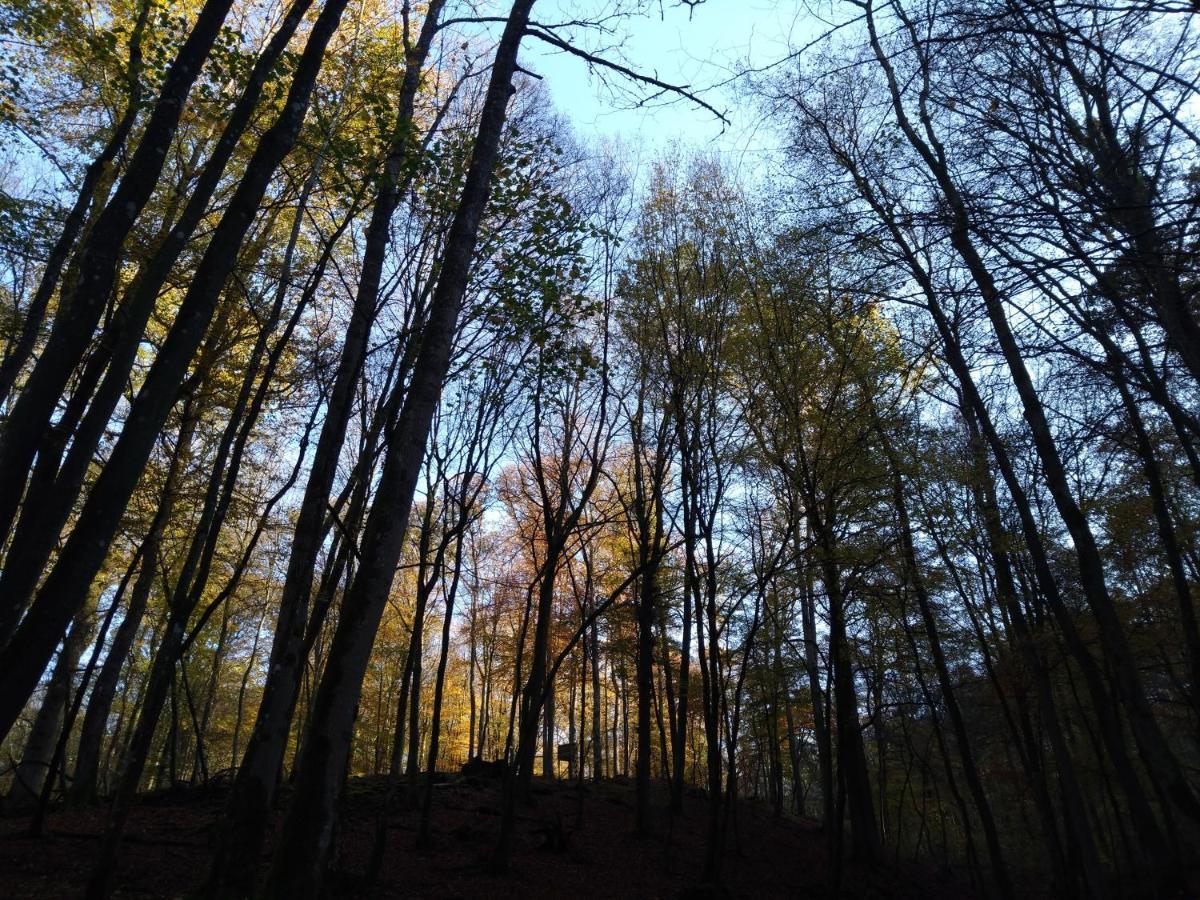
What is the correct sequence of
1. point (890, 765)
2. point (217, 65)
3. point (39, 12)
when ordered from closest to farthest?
point (217, 65) → point (39, 12) → point (890, 765)

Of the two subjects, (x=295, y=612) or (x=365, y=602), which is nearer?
(x=365, y=602)

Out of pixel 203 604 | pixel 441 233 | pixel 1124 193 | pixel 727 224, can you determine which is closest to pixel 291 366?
pixel 441 233

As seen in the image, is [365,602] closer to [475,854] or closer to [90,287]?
[90,287]

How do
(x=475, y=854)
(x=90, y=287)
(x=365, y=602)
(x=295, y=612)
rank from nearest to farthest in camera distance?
1. (x=90, y=287)
2. (x=365, y=602)
3. (x=295, y=612)
4. (x=475, y=854)

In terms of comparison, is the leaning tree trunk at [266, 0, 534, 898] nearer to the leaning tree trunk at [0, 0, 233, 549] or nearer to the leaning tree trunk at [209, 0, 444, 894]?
the leaning tree trunk at [209, 0, 444, 894]

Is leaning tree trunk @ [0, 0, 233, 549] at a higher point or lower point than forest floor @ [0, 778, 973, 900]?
higher

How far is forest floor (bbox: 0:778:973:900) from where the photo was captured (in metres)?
6.23

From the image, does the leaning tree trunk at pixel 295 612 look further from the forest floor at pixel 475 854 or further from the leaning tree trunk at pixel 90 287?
the leaning tree trunk at pixel 90 287

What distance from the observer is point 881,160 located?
891 centimetres

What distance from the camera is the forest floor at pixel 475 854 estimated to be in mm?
6227

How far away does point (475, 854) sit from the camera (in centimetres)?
848

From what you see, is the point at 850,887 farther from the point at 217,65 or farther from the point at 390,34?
the point at 390,34

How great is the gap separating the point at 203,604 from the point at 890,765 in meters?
26.3

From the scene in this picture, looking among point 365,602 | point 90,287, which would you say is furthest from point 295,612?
point 90,287
